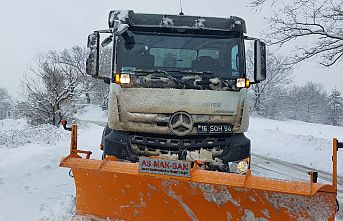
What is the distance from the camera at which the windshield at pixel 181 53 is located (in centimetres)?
466

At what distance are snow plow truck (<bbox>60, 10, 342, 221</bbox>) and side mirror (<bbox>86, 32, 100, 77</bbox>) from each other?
14 millimetres

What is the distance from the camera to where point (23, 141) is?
13844 mm

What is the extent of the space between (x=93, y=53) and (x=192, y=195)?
2512mm

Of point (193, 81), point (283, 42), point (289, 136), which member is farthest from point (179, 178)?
point (289, 136)

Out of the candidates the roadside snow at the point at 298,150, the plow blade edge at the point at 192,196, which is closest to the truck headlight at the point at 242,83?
the plow blade edge at the point at 192,196

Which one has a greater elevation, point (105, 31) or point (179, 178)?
point (105, 31)

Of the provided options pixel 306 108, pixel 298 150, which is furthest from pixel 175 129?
pixel 306 108

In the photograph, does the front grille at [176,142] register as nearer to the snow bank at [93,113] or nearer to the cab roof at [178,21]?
the cab roof at [178,21]

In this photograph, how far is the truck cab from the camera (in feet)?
14.4

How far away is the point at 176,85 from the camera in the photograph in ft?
14.6

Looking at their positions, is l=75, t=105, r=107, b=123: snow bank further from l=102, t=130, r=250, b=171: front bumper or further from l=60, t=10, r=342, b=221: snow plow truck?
l=102, t=130, r=250, b=171: front bumper

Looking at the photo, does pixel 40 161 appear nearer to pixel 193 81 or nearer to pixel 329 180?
pixel 193 81

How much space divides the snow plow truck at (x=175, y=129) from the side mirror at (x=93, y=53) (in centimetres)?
1

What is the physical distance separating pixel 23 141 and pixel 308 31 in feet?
38.8
